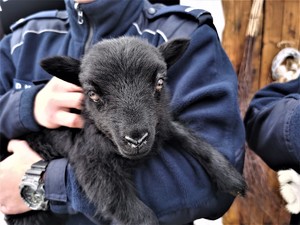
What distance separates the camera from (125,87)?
3.03 ft

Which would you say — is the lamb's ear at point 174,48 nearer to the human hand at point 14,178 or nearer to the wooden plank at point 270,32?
the human hand at point 14,178

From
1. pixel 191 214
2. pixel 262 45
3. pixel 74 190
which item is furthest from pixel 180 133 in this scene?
pixel 262 45

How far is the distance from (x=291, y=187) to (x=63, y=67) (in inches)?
36.5

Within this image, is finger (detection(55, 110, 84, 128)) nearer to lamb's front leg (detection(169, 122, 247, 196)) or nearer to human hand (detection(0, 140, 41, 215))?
human hand (detection(0, 140, 41, 215))

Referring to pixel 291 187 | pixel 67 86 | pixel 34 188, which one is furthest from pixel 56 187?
pixel 291 187

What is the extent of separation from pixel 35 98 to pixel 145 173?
0.46 m

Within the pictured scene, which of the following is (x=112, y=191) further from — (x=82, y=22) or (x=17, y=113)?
(x=82, y=22)

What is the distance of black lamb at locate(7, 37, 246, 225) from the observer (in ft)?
3.01

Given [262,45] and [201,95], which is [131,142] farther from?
[262,45]

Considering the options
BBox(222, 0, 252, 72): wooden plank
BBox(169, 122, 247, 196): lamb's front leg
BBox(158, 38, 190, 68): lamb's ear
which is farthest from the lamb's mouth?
BBox(222, 0, 252, 72): wooden plank

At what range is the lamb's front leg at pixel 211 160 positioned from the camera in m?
1.08

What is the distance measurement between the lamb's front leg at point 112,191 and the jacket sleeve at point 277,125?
0.52 metres

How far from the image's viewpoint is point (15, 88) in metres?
1.27

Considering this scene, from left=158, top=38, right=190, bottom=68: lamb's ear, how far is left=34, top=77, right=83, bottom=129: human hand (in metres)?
0.30
